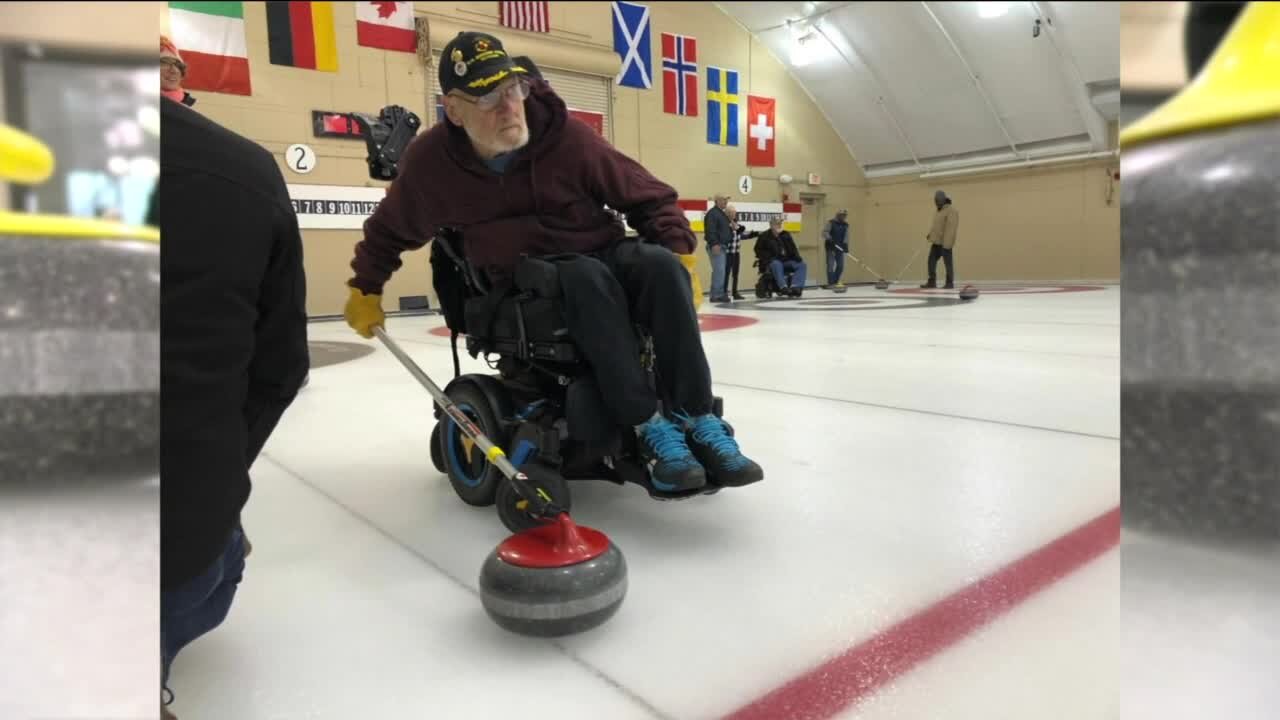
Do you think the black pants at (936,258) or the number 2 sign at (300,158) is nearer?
the black pants at (936,258)

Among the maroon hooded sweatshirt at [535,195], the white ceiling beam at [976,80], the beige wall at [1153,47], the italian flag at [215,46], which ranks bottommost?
the beige wall at [1153,47]

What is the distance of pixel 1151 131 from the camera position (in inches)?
9.9

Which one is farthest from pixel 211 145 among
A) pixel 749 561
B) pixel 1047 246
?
pixel 1047 246

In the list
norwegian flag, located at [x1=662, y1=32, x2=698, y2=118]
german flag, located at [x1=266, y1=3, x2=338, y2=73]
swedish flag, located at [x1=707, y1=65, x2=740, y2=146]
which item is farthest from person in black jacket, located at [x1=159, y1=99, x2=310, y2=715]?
swedish flag, located at [x1=707, y1=65, x2=740, y2=146]

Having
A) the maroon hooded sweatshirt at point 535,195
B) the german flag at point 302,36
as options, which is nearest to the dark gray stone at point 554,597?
the maroon hooded sweatshirt at point 535,195

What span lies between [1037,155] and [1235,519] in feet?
17.7

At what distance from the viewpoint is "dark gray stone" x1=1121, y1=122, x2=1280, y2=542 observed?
0.27 metres

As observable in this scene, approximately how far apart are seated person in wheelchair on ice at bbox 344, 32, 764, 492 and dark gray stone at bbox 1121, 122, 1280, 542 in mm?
860

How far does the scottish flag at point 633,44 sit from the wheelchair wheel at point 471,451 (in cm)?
852

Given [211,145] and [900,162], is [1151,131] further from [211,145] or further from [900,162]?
[900,162]

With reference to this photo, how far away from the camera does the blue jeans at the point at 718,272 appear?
26.7ft

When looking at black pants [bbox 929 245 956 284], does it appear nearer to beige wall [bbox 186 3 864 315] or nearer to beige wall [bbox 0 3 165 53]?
beige wall [bbox 186 3 864 315]

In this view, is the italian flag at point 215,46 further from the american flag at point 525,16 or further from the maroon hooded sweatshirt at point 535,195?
the maroon hooded sweatshirt at point 535,195

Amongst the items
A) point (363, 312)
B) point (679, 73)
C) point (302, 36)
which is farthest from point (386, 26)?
point (363, 312)
